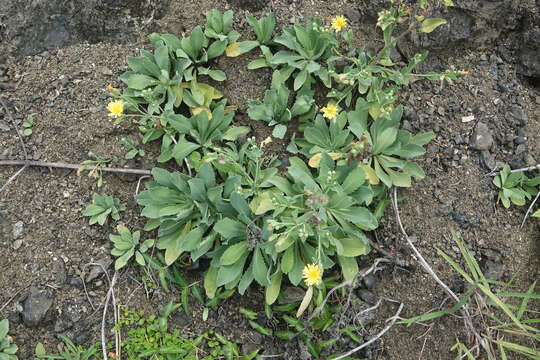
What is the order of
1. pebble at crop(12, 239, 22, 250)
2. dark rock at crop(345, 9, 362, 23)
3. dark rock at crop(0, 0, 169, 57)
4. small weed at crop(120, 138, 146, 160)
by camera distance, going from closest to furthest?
pebble at crop(12, 239, 22, 250) → small weed at crop(120, 138, 146, 160) → dark rock at crop(345, 9, 362, 23) → dark rock at crop(0, 0, 169, 57)

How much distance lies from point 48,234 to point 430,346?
2.86 meters

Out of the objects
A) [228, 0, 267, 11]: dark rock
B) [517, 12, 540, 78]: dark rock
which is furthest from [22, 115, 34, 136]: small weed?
[517, 12, 540, 78]: dark rock

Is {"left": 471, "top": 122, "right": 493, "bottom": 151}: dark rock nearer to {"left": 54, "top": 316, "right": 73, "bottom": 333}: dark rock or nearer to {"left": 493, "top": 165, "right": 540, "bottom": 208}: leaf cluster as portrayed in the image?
{"left": 493, "top": 165, "right": 540, "bottom": 208}: leaf cluster

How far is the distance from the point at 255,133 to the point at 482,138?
68.7 inches

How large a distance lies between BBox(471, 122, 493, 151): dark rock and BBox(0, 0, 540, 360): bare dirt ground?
0.11 feet

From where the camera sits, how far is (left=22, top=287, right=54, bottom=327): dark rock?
3479 millimetres

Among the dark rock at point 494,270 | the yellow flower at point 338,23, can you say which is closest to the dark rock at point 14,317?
the yellow flower at point 338,23

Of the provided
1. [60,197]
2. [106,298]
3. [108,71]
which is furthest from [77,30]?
[106,298]

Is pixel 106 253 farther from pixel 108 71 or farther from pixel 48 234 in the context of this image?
pixel 108 71

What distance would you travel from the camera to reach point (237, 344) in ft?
11.6

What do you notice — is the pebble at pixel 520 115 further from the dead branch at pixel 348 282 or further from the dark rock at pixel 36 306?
the dark rock at pixel 36 306

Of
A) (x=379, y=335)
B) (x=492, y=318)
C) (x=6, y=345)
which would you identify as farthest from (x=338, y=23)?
(x=6, y=345)

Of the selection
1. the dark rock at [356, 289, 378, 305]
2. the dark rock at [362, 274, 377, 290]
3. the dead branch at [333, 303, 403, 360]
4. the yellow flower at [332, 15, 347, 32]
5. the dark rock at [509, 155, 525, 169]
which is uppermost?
the yellow flower at [332, 15, 347, 32]

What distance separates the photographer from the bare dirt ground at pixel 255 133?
3.56 metres
